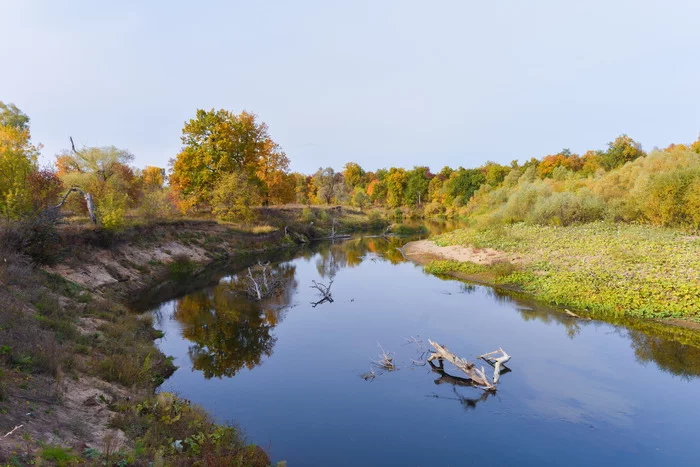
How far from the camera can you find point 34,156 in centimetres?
3356

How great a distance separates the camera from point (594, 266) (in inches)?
998

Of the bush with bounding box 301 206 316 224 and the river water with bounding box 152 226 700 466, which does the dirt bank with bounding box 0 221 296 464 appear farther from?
the bush with bounding box 301 206 316 224

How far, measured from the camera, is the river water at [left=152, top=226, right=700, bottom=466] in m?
10.7

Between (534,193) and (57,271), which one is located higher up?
(534,193)

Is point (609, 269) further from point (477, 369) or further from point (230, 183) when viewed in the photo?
point (230, 183)

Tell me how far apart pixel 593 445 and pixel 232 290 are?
74.9ft

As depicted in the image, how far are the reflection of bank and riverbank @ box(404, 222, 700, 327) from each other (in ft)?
57.1

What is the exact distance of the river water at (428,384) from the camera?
10.7 metres

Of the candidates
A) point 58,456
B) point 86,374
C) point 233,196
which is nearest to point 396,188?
point 233,196

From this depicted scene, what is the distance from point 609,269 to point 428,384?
17.7 metres

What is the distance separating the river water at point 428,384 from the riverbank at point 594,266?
2457 millimetres

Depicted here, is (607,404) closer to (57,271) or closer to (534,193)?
(57,271)

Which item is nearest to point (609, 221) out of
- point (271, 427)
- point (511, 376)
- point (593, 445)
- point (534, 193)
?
point (534, 193)

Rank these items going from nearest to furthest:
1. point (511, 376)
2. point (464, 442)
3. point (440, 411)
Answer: point (464, 442) → point (440, 411) → point (511, 376)
